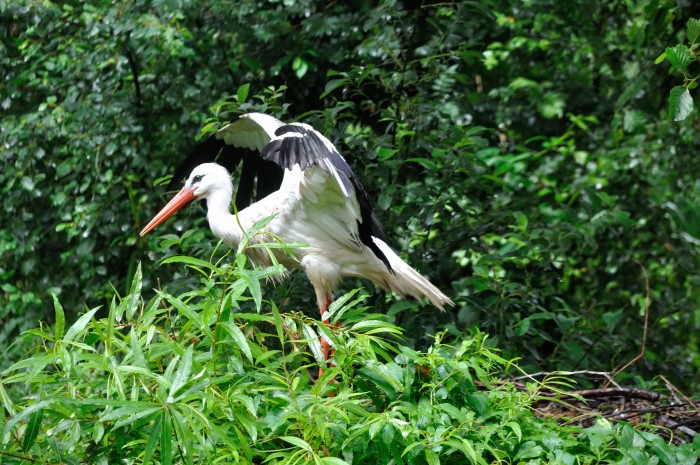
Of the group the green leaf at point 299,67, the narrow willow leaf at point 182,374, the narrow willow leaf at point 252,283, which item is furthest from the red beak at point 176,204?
the narrow willow leaf at point 182,374

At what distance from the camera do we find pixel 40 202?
568cm

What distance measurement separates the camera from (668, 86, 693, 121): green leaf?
2.83m

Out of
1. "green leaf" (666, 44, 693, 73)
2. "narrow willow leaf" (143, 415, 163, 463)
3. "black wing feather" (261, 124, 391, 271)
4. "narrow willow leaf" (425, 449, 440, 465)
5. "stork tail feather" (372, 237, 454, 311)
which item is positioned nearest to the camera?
"narrow willow leaf" (143, 415, 163, 463)

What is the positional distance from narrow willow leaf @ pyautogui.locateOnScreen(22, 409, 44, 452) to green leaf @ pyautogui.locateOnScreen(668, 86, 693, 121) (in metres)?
1.90

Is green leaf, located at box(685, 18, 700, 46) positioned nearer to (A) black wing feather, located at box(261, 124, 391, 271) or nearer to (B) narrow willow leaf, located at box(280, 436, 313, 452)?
(A) black wing feather, located at box(261, 124, 391, 271)

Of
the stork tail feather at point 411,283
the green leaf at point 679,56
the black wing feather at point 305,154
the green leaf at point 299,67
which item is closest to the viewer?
the green leaf at point 679,56

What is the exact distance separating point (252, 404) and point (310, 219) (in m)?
1.98

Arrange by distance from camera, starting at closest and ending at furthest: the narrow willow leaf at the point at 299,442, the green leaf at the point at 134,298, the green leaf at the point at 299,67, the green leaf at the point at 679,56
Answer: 1. the narrow willow leaf at the point at 299,442
2. the green leaf at the point at 134,298
3. the green leaf at the point at 679,56
4. the green leaf at the point at 299,67

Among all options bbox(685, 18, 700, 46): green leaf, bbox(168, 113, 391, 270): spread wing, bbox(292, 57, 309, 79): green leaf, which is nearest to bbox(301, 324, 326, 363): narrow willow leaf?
bbox(168, 113, 391, 270): spread wing

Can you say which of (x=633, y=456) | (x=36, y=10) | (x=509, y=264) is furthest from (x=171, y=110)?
(x=633, y=456)

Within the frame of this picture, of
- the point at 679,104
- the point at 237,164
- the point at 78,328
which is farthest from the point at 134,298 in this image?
the point at 237,164

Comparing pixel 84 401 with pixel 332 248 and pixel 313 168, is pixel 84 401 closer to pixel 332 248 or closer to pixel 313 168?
pixel 313 168

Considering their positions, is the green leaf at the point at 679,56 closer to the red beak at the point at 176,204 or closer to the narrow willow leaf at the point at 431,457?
the narrow willow leaf at the point at 431,457

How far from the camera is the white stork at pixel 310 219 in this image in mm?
4070
